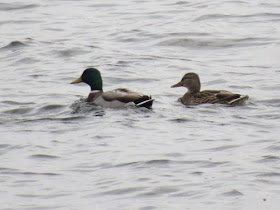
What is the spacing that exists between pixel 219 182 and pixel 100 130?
124 inches

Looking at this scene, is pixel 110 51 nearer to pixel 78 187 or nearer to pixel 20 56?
pixel 20 56

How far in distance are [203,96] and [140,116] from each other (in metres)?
1.58

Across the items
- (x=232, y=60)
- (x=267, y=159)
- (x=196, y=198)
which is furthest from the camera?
(x=232, y=60)

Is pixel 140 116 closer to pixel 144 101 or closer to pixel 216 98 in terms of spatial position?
pixel 144 101

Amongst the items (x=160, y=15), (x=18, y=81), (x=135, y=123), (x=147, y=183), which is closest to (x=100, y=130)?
(x=135, y=123)

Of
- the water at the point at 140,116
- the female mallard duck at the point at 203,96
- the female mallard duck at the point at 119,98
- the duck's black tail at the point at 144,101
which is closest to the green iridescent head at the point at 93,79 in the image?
the female mallard duck at the point at 119,98

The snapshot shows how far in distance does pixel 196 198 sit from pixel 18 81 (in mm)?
8184

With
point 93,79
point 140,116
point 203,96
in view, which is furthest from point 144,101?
point 93,79

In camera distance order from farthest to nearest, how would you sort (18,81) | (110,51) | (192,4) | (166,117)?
1. (192,4)
2. (110,51)
3. (18,81)
4. (166,117)

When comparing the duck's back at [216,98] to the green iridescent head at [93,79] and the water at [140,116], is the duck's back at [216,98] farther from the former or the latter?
the green iridescent head at [93,79]

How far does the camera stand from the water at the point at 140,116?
9305 mm

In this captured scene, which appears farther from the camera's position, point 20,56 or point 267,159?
point 20,56

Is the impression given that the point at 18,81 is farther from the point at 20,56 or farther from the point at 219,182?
the point at 219,182

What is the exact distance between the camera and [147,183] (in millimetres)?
9523
